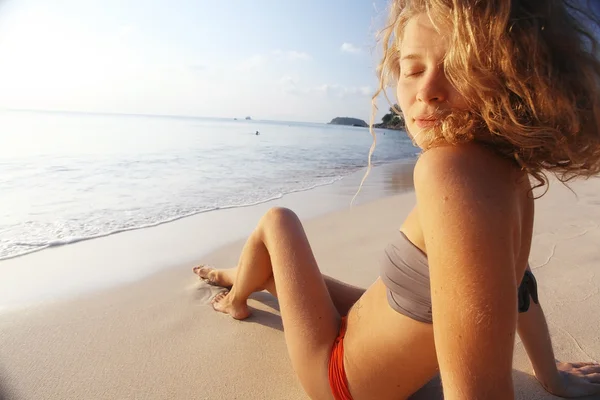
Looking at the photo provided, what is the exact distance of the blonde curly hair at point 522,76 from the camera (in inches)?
38.9

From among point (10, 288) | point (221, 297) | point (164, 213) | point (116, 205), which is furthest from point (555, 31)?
point (116, 205)

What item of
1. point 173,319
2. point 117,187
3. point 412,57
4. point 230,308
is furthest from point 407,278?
point 117,187

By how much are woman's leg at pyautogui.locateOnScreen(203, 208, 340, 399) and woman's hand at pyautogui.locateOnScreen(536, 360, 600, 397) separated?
1.02 m

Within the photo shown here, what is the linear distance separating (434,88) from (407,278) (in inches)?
21.9

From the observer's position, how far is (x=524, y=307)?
155 centimetres

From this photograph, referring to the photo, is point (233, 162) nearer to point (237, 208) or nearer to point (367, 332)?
point (237, 208)

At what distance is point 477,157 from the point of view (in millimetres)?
991

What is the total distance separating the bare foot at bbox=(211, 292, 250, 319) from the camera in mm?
2465

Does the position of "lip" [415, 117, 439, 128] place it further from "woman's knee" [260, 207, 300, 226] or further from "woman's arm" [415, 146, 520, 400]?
"woman's knee" [260, 207, 300, 226]

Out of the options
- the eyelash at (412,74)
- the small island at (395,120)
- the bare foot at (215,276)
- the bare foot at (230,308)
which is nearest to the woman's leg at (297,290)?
the bare foot at (230,308)

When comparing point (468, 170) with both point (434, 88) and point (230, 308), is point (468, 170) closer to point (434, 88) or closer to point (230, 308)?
point (434, 88)

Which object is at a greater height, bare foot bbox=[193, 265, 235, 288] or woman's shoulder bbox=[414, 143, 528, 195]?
woman's shoulder bbox=[414, 143, 528, 195]

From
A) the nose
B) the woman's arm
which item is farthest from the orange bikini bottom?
the nose

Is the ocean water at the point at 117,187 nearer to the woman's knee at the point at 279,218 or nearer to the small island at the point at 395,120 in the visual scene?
the woman's knee at the point at 279,218
